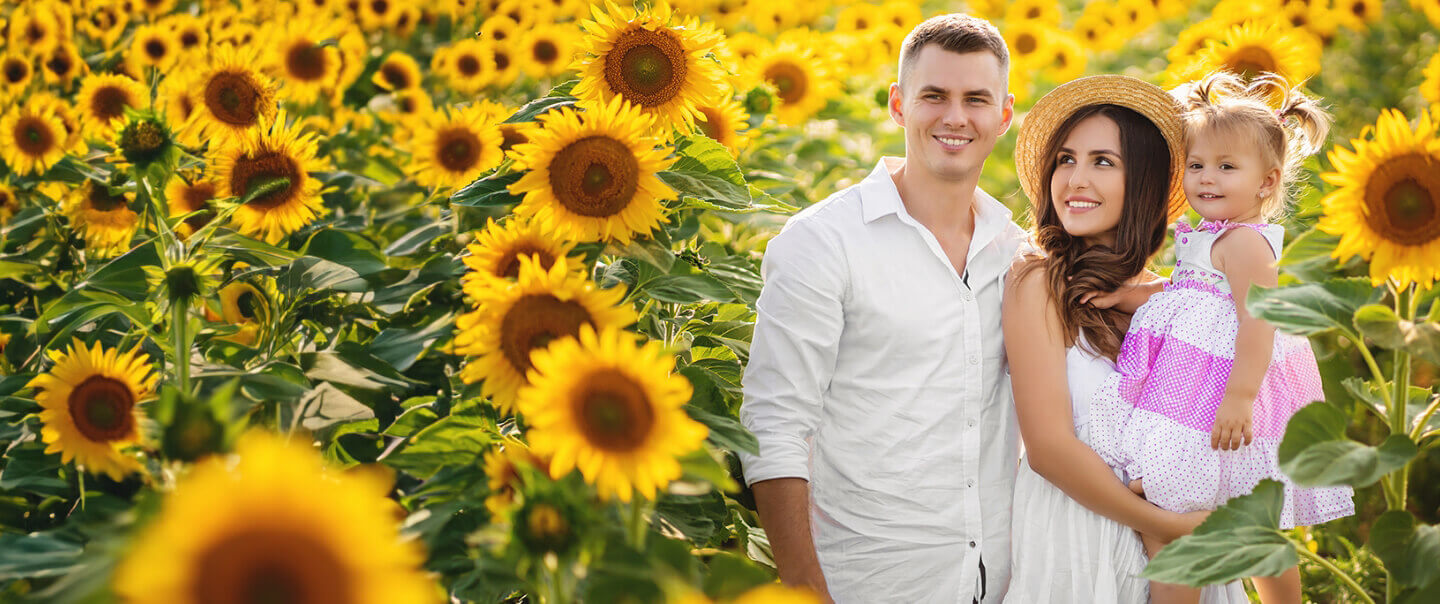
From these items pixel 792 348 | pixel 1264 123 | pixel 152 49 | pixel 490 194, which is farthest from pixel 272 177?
pixel 152 49

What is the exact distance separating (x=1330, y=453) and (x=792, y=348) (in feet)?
2.83

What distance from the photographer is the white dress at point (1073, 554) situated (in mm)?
1948

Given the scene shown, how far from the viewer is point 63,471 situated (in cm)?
156

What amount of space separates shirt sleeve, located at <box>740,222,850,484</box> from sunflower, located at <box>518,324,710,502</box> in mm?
847

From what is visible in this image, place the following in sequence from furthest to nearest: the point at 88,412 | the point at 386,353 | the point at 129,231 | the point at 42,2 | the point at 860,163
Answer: the point at 42,2
the point at 860,163
the point at 129,231
the point at 386,353
the point at 88,412

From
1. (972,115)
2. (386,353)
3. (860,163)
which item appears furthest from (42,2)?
(972,115)

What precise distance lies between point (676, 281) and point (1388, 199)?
0.84m

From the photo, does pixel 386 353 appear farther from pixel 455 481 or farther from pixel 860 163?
pixel 860 163

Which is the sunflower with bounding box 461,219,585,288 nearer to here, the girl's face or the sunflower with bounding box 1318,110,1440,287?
the sunflower with bounding box 1318,110,1440,287

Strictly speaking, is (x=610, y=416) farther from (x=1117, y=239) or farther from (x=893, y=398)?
(x=1117, y=239)

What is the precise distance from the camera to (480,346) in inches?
49.1

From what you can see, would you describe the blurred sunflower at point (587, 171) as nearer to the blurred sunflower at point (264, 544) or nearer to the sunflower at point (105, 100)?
the blurred sunflower at point (264, 544)

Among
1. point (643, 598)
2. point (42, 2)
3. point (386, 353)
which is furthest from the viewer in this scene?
point (42, 2)

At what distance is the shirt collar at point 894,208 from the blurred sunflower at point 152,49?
2677mm
